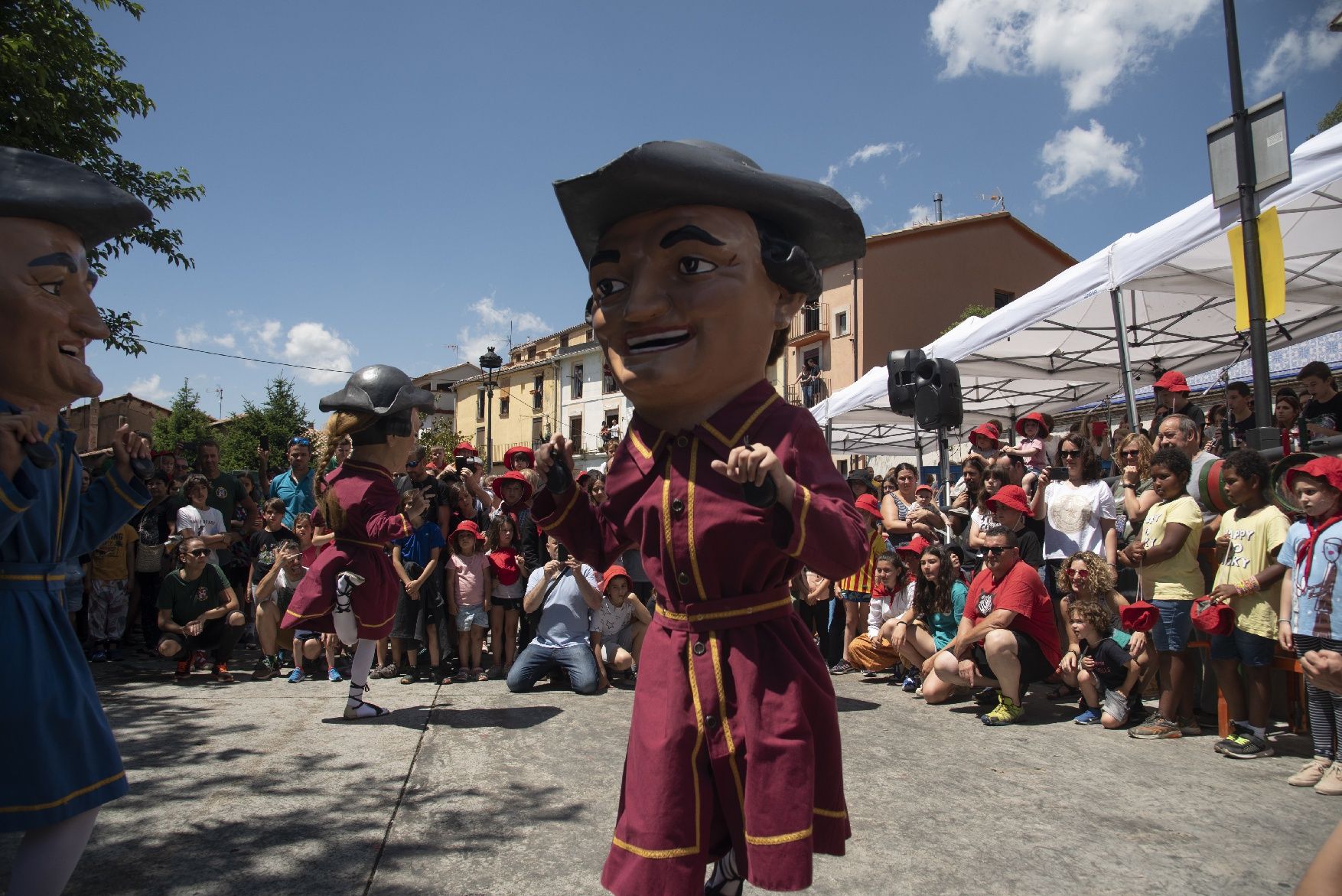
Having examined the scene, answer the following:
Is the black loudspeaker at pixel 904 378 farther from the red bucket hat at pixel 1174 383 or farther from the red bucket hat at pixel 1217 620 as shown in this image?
the red bucket hat at pixel 1217 620

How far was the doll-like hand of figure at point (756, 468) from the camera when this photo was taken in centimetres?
180

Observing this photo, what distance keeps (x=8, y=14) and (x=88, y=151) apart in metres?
1.31

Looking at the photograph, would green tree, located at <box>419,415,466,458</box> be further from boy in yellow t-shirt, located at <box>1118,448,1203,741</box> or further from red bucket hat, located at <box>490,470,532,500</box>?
boy in yellow t-shirt, located at <box>1118,448,1203,741</box>

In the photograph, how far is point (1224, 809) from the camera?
143 inches

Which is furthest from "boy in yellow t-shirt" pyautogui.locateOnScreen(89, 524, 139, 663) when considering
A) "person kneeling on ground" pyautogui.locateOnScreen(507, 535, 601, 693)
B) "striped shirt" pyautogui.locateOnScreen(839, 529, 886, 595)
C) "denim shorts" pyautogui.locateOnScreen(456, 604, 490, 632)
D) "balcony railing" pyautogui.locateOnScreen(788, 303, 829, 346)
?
"balcony railing" pyautogui.locateOnScreen(788, 303, 829, 346)

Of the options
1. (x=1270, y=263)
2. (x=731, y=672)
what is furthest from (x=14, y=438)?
(x=1270, y=263)

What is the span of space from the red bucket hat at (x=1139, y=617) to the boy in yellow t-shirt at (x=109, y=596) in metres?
7.66

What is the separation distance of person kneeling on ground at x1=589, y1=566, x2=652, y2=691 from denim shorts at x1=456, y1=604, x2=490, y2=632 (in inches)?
35.8

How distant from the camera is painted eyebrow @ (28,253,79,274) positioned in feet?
7.70

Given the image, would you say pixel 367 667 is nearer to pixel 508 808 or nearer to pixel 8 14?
pixel 508 808

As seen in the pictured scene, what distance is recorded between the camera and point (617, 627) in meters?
6.77

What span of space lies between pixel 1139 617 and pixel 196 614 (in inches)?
258

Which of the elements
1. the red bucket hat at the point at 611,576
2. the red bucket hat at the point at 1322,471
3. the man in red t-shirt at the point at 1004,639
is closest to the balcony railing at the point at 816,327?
the red bucket hat at the point at 611,576

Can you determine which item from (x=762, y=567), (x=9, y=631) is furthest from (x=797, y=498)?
(x=9, y=631)
